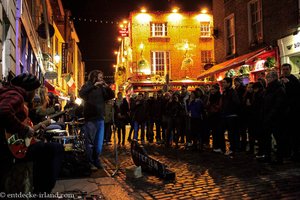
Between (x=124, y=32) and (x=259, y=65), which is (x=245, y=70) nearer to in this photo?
(x=259, y=65)

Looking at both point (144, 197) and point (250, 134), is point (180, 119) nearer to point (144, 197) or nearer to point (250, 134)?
point (250, 134)

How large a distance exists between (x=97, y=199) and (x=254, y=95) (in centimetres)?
577

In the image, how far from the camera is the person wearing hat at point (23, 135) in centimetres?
356

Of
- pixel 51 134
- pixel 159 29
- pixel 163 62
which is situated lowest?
pixel 51 134

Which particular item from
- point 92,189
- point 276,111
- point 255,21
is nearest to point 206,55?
point 255,21

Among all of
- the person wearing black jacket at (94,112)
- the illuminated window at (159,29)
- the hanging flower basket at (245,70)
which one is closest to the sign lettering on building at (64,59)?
the illuminated window at (159,29)

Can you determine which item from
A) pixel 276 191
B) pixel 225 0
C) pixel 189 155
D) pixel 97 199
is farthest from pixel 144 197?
pixel 225 0

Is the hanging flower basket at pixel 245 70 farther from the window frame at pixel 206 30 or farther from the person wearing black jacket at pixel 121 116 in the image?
the window frame at pixel 206 30

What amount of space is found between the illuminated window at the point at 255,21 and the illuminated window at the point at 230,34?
2180 millimetres

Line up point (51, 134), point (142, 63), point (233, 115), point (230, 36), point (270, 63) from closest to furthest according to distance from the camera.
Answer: point (51, 134)
point (233, 115)
point (270, 63)
point (230, 36)
point (142, 63)

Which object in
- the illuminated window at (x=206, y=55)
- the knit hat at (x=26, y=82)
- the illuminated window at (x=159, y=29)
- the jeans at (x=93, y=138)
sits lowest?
the jeans at (x=93, y=138)

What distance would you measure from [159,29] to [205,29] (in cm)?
439

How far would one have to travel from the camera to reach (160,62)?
3212 cm

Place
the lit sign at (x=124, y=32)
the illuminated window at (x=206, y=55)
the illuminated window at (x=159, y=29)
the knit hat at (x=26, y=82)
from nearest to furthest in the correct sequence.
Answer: the knit hat at (x=26, y=82), the illuminated window at (x=159, y=29), the illuminated window at (x=206, y=55), the lit sign at (x=124, y=32)
